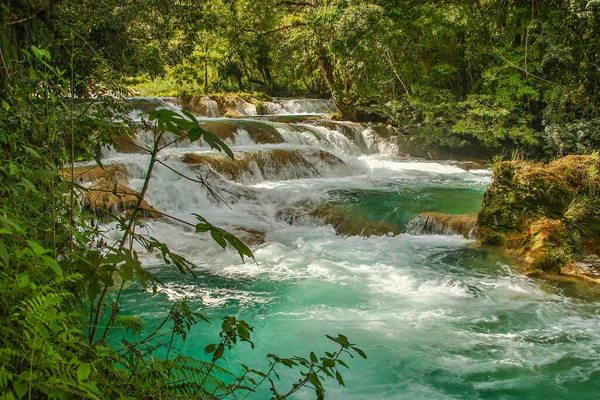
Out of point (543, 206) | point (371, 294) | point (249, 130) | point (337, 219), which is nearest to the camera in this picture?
point (371, 294)

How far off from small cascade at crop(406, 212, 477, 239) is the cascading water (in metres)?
0.22

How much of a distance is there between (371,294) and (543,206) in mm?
3264

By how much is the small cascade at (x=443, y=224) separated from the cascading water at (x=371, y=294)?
216mm

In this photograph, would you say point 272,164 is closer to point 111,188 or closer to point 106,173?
point 106,173

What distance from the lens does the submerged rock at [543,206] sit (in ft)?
21.2

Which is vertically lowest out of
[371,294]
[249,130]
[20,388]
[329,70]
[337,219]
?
[371,294]

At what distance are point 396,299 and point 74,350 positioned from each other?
14.3 feet

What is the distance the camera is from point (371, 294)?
546 cm

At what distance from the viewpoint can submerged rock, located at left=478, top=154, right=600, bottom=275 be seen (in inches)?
255

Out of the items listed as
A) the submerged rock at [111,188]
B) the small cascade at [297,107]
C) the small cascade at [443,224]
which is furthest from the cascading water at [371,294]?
the small cascade at [297,107]

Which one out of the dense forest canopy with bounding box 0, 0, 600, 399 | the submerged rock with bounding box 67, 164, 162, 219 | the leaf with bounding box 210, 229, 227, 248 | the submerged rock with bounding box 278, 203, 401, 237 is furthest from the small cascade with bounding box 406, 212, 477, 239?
the leaf with bounding box 210, 229, 227, 248

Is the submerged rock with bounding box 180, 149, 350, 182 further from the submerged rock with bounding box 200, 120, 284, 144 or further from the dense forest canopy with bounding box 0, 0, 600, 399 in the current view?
the dense forest canopy with bounding box 0, 0, 600, 399

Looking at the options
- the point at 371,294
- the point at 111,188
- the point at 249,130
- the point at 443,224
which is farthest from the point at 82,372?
the point at 249,130

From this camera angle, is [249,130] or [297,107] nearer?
[249,130]
